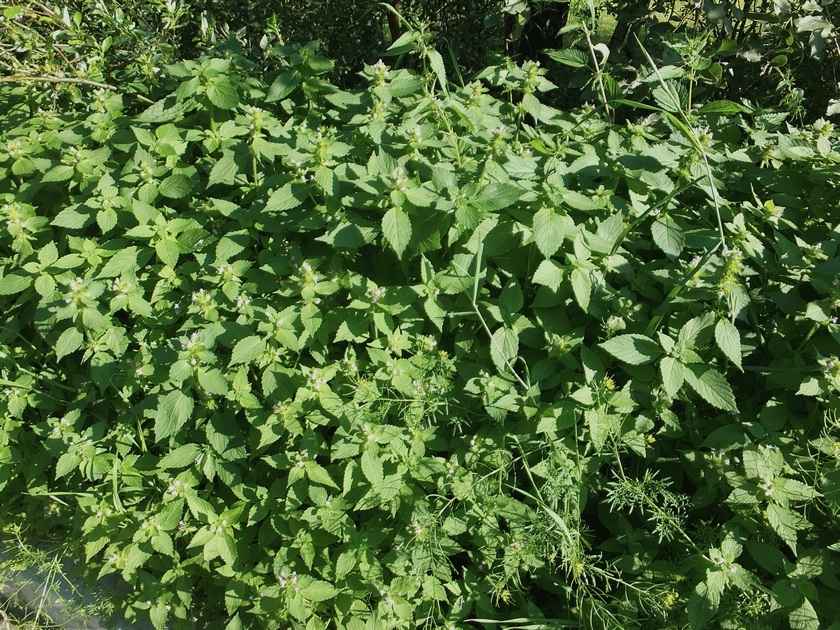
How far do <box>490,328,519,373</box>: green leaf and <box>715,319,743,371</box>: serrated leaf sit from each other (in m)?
0.58

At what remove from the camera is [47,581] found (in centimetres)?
249

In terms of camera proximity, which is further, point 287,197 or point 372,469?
point 287,197

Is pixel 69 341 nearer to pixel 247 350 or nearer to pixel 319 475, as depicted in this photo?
pixel 247 350

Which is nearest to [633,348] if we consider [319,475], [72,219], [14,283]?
[319,475]

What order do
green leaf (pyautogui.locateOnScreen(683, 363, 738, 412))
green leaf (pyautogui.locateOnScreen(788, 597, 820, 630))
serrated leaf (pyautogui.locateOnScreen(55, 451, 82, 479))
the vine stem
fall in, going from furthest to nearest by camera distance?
the vine stem, serrated leaf (pyautogui.locateOnScreen(55, 451, 82, 479)), green leaf (pyautogui.locateOnScreen(683, 363, 738, 412)), green leaf (pyautogui.locateOnScreen(788, 597, 820, 630))

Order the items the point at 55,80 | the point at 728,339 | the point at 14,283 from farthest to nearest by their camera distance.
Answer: the point at 55,80 → the point at 14,283 → the point at 728,339

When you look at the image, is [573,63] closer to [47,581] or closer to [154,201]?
[154,201]

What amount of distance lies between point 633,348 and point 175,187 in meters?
1.70

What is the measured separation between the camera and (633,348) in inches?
76.9

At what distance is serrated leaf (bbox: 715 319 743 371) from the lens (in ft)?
5.98

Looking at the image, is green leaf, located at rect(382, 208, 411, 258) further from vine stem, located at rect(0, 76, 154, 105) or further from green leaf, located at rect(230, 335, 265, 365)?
vine stem, located at rect(0, 76, 154, 105)

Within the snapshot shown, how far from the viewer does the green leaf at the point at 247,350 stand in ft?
6.43

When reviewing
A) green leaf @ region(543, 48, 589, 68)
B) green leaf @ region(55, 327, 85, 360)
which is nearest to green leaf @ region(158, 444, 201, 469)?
green leaf @ region(55, 327, 85, 360)

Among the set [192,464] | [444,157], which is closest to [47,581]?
[192,464]
